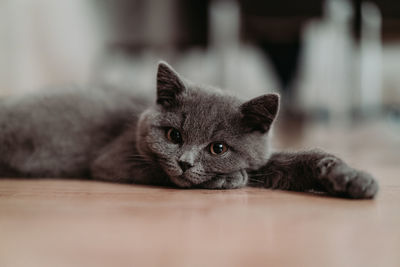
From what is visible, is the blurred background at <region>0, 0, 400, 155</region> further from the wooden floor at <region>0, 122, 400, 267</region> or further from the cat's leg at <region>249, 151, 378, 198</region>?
the wooden floor at <region>0, 122, 400, 267</region>

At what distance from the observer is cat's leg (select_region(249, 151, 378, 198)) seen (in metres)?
0.95

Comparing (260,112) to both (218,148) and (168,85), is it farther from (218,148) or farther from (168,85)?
(168,85)

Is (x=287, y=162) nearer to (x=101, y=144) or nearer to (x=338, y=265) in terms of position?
(x=338, y=265)

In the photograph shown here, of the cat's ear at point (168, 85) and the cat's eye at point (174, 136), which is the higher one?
the cat's ear at point (168, 85)

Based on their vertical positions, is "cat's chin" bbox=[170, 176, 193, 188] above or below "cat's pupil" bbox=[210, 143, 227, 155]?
below

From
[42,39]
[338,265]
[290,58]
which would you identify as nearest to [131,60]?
[42,39]

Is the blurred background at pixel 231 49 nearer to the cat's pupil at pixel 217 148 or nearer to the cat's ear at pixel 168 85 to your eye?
the cat's ear at pixel 168 85

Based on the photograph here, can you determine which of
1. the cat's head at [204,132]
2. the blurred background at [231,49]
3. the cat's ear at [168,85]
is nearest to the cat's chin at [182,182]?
the cat's head at [204,132]

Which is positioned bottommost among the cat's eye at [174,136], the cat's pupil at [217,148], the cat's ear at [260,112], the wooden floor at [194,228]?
the wooden floor at [194,228]

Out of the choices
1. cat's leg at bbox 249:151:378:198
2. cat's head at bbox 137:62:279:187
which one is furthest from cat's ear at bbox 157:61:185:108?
cat's leg at bbox 249:151:378:198

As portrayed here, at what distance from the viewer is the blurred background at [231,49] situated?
3.23 m

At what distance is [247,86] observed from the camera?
5.50 m

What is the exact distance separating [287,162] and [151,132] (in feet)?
1.28

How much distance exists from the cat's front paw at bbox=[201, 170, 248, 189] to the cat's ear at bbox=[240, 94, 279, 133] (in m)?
0.14
